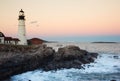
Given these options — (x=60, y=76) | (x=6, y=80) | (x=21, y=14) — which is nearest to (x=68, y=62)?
(x=60, y=76)

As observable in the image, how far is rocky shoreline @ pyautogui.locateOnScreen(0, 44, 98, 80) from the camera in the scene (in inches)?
843

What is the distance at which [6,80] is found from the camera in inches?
789

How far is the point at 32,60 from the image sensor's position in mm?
25375

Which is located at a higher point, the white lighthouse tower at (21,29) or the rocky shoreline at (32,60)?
the white lighthouse tower at (21,29)

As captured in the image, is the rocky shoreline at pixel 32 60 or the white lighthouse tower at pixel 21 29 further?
the white lighthouse tower at pixel 21 29

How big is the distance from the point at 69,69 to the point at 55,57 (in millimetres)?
4292

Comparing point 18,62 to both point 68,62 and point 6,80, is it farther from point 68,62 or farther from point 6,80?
point 68,62

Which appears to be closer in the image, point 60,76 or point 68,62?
point 60,76

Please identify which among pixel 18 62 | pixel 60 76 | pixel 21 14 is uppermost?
pixel 21 14

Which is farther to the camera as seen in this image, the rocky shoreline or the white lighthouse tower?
the white lighthouse tower

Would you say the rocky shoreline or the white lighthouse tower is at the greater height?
the white lighthouse tower

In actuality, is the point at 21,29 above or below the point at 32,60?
above

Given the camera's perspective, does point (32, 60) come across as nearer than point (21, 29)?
Yes

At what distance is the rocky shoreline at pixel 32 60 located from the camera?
21417mm
